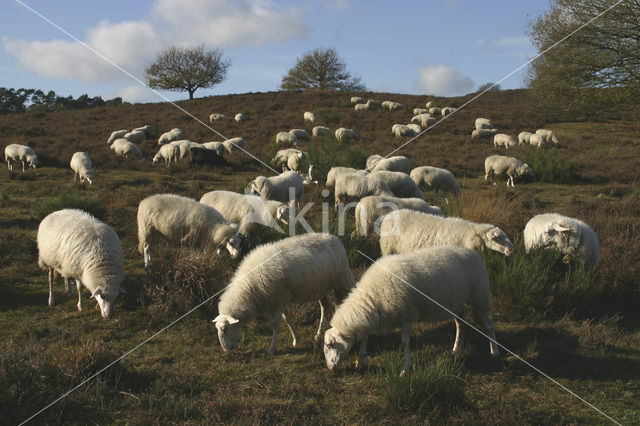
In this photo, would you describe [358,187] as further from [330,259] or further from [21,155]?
[21,155]

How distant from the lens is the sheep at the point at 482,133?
27.9m

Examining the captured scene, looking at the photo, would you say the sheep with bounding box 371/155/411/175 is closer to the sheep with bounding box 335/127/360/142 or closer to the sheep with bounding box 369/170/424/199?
the sheep with bounding box 369/170/424/199

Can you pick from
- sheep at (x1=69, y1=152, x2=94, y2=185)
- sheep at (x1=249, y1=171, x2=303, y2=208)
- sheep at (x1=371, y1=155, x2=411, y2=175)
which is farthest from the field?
sheep at (x1=69, y1=152, x2=94, y2=185)

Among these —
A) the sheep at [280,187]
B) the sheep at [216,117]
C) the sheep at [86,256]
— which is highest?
the sheep at [216,117]

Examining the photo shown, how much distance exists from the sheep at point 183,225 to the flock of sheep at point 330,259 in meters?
0.02

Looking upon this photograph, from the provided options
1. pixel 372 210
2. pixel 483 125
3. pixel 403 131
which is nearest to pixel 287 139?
pixel 403 131

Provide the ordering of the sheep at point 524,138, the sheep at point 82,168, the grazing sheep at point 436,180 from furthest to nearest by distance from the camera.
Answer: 1. the sheep at point 524,138
2. the sheep at point 82,168
3. the grazing sheep at point 436,180

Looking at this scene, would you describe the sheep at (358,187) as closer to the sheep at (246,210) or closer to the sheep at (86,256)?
the sheep at (246,210)

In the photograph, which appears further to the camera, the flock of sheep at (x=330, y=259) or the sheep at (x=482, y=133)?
the sheep at (x=482, y=133)

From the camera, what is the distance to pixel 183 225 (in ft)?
26.8

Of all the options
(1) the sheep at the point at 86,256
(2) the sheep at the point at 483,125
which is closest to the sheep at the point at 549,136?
(2) the sheep at the point at 483,125

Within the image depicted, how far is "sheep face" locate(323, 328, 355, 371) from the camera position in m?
4.95

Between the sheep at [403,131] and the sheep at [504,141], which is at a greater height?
the sheep at [403,131]

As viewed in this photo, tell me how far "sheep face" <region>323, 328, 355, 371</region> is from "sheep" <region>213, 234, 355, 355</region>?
2.48 ft
